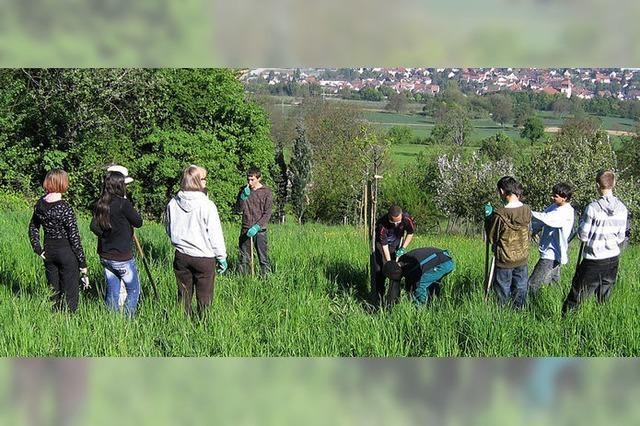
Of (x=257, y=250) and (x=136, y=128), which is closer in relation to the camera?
(x=257, y=250)

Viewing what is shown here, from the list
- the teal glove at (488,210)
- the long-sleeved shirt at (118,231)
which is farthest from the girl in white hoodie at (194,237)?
the teal glove at (488,210)

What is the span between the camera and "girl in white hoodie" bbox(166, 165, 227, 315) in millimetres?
4445

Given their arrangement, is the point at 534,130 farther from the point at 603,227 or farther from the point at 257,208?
the point at 603,227

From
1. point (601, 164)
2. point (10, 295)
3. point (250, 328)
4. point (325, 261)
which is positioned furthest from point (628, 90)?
point (10, 295)

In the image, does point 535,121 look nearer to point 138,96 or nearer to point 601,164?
point 601,164

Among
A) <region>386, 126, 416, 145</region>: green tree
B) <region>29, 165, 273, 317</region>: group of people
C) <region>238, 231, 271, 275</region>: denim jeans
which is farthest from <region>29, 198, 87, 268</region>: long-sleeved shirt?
<region>386, 126, 416, 145</region>: green tree

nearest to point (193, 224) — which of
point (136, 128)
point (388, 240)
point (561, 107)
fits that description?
point (388, 240)

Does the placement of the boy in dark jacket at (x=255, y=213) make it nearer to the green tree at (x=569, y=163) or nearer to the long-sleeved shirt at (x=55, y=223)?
the long-sleeved shirt at (x=55, y=223)

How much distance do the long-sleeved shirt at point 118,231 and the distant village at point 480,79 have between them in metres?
1.57

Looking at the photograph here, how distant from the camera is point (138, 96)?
12.8 meters

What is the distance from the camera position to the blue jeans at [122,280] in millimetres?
4656

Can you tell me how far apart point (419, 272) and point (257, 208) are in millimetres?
1924

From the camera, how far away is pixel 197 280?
4.58 m

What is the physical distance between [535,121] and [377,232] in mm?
14943
